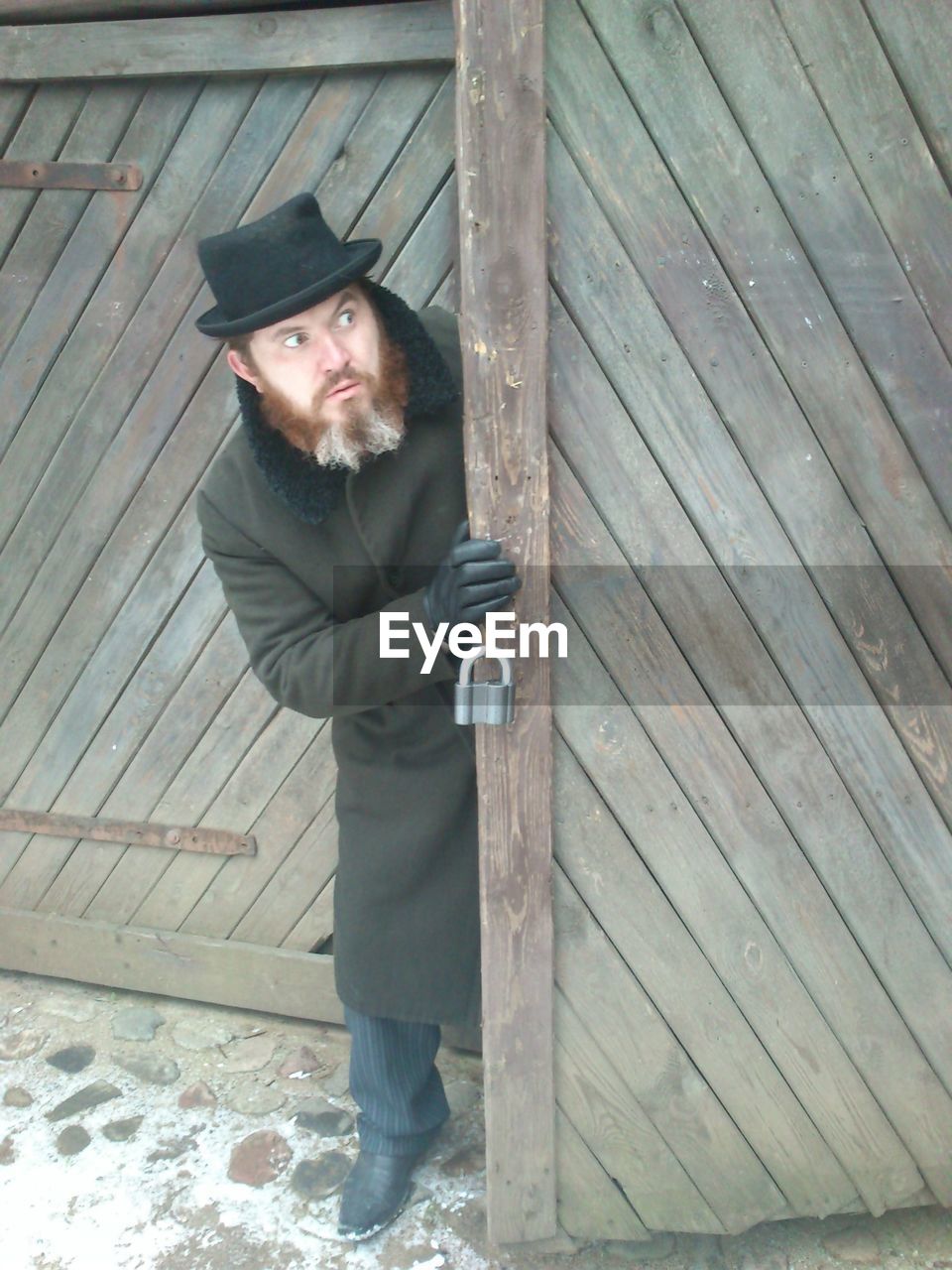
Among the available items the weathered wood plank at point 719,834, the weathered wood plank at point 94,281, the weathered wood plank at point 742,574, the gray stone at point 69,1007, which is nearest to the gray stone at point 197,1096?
the gray stone at point 69,1007

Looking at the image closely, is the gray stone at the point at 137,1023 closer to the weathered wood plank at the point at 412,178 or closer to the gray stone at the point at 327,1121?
the gray stone at the point at 327,1121

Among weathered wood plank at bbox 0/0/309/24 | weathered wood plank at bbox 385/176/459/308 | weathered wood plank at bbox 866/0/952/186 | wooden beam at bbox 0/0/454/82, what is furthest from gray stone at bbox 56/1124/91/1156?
weathered wood plank at bbox 866/0/952/186

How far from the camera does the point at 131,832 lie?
10.9 ft

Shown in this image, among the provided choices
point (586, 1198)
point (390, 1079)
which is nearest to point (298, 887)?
point (390, 1079)

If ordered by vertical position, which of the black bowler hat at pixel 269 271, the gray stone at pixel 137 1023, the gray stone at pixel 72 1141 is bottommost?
the gray stone at pixel 72 1141

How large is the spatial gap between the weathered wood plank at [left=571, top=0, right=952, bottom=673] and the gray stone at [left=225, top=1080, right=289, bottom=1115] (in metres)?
1.97

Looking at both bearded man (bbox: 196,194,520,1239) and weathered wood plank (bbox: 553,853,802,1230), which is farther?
weathered wood plank (bbox: 553,853,802,1230)

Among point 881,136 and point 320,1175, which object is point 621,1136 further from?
point 881,136

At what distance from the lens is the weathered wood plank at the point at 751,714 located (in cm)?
201

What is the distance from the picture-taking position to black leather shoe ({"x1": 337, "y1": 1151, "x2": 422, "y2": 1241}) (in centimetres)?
256

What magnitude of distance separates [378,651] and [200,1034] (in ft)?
5.40

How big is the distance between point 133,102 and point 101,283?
0.42 m

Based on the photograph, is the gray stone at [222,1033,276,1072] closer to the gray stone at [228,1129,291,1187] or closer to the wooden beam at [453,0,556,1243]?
the gray stone at [228,1129,291,1187]

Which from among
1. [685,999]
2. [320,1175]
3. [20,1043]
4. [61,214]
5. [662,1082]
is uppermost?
[61,214]
